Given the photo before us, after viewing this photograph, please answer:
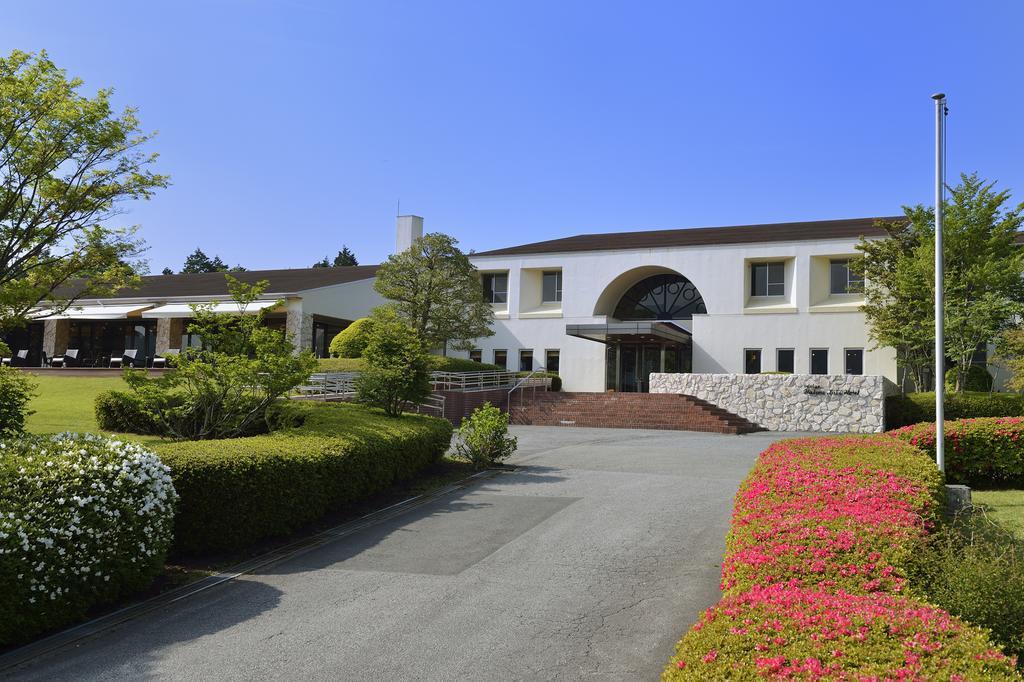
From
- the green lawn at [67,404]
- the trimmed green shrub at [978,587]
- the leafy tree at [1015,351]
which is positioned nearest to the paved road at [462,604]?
the trimmed green shrub at [978,587]

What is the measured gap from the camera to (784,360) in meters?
32.3

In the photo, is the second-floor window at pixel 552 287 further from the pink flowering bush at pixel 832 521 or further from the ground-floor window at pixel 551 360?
the pink flowering bush at pixel 832 521

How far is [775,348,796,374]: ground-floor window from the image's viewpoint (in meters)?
32.1

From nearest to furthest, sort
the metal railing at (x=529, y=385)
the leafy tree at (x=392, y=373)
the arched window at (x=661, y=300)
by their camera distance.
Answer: the leafy tree at (x=392, y=373) < the metal railing at (x=529, y=385) < the arched window at (x=661, y=300)

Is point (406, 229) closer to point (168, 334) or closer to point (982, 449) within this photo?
point (168, 334)

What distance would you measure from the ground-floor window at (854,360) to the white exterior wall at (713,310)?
202 mm

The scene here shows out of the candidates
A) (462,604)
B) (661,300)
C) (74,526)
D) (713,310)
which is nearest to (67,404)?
(74,526)

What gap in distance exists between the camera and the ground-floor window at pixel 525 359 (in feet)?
123

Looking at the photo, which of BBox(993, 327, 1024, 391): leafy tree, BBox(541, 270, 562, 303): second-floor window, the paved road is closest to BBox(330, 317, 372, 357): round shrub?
BBox(541, 270, 562, 303): second-floor window

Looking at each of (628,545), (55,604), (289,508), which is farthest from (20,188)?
(628,545)

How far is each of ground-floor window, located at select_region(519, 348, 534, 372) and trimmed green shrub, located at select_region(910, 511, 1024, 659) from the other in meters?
31.4

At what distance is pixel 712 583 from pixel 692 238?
31.7 m

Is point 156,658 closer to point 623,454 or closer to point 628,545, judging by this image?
point 628,545

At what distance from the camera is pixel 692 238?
37219mm
